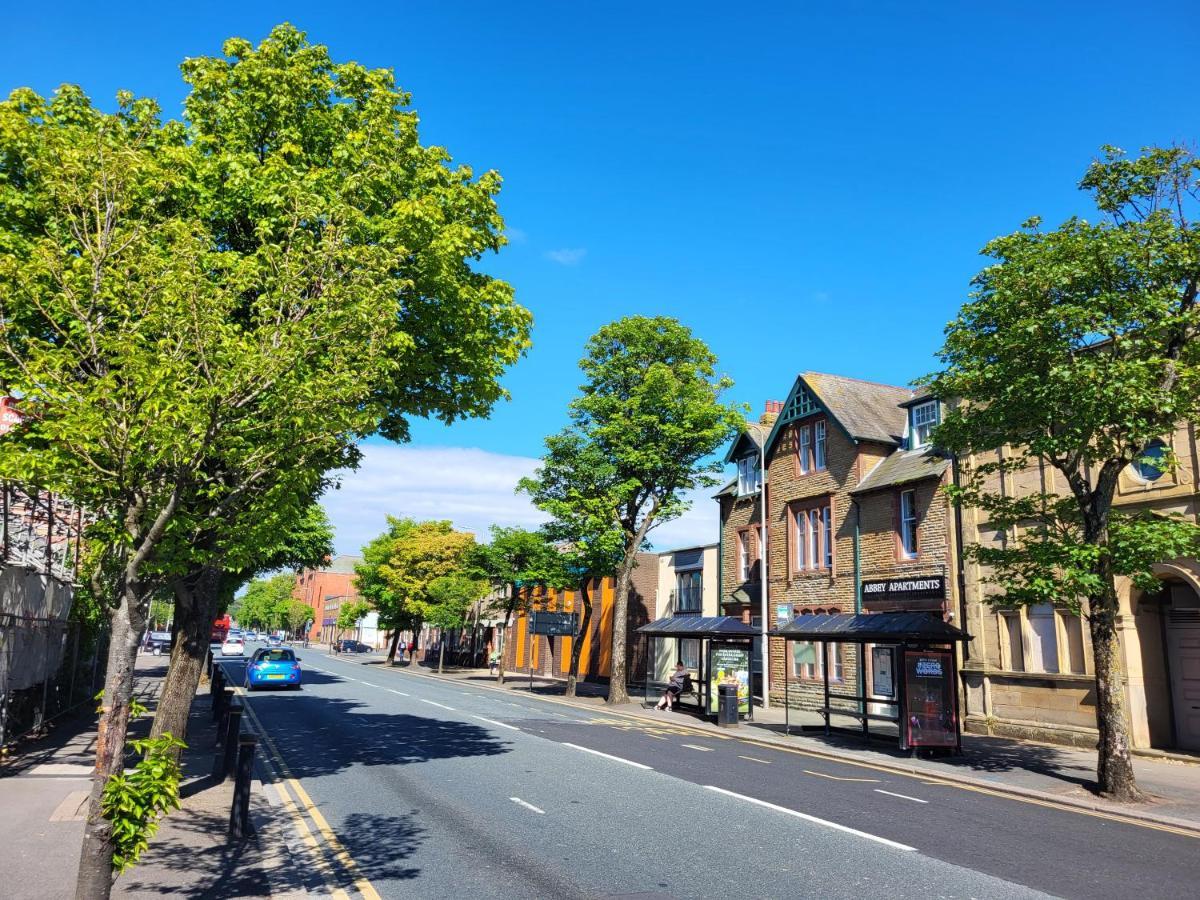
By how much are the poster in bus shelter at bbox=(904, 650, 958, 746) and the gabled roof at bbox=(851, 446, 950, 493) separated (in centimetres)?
747

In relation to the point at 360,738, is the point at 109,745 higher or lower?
higher

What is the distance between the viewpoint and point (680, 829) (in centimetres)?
946

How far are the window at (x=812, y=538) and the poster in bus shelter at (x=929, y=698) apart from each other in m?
10.3

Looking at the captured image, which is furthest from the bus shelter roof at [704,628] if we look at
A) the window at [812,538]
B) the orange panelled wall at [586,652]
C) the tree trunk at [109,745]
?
the tree trunk at [109,745]

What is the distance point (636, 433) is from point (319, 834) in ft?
67.8

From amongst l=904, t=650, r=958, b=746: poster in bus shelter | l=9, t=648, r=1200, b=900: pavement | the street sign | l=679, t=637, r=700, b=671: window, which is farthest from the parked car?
l=904, t=650, r=958, b=746: poster in bus shelter

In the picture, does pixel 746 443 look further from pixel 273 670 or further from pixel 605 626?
pixel 273 670

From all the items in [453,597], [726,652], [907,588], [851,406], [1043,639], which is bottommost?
[726,652]

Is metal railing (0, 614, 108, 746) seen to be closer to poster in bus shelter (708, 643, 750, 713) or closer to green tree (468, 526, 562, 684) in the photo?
poster in bus shelter (708, 643, 750, 713)

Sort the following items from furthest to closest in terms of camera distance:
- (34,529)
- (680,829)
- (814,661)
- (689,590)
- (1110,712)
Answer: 1. (689,590)
2. (814,661)
3. (34,529)
4. (1110,712)
5. (680,829)

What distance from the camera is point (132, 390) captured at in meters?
5.60

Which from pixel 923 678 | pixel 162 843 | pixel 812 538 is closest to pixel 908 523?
pixel 812 538

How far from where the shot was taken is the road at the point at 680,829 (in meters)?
7.45

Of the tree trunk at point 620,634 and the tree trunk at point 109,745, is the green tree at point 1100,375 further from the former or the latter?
the tree trunk at point 620,634
